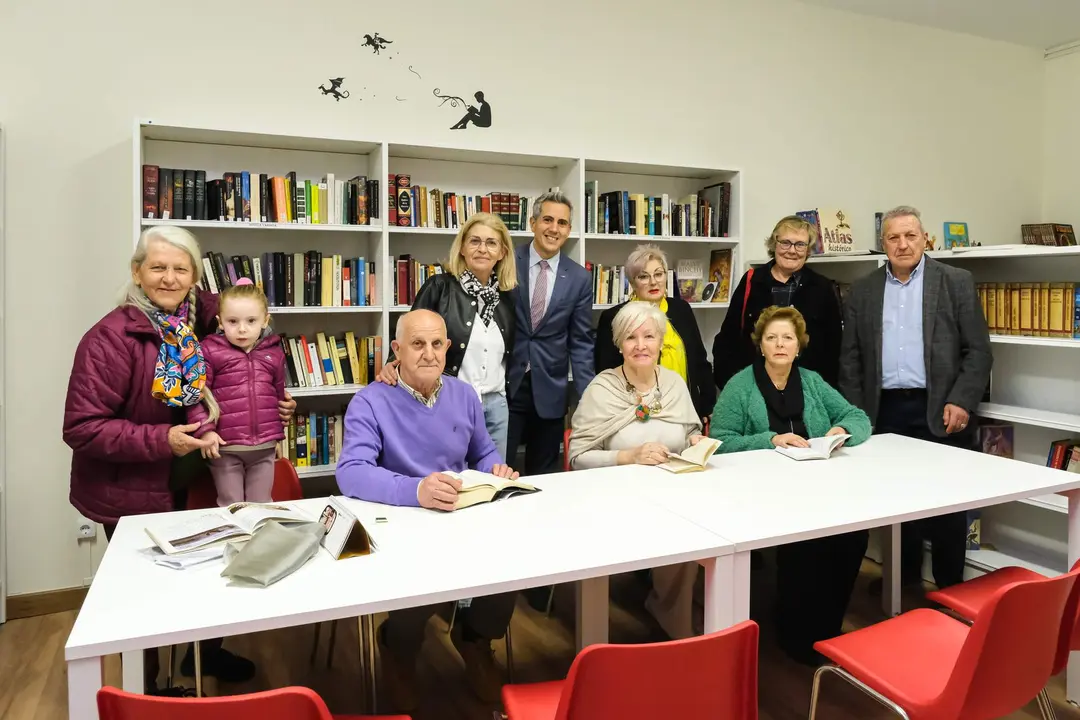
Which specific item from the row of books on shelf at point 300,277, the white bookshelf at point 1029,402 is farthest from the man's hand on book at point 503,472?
the white bookshelf at point 1029,402

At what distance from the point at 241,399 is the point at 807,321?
259 cm

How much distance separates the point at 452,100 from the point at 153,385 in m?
2.32

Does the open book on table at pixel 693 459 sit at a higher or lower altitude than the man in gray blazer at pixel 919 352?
lower

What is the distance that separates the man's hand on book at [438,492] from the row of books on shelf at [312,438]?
1.54 metres

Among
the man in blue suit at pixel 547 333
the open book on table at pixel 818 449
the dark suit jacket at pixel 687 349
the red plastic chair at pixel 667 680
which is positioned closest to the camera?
the red plastic chair at pixel 667 680

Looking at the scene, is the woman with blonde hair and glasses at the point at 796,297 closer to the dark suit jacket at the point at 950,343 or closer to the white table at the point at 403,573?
the dark suit jacket at the point at 950,343

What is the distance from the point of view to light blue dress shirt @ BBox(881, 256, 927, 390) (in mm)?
3414

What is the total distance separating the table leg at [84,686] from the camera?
1.32 metres

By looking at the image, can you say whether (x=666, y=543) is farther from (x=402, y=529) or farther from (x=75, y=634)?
(x=75, y=634)

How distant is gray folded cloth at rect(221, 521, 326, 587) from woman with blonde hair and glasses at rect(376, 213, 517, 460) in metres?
1.28

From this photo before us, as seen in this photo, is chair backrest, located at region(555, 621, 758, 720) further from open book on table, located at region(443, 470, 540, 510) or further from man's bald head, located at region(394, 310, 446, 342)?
man's bald head, located at region(394, 310, 446, 342)

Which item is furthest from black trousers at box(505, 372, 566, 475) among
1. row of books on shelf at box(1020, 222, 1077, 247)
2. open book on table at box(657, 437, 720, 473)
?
row of books on shelf at box(1020, 222, 1077, 247)

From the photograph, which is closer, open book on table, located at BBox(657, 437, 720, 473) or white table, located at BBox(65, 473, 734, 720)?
white table, located at BBox(65, 473, 734, 720)

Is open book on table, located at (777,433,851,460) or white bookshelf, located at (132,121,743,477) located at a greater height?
white bookshelf, located at (132,121,743,477)
